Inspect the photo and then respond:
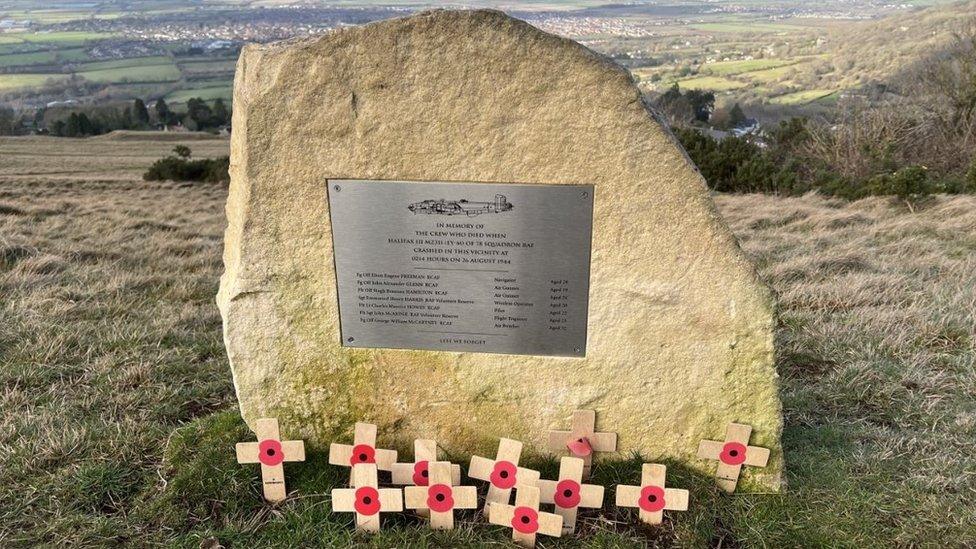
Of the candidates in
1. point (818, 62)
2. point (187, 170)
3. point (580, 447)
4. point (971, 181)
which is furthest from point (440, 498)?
point (818, 62)

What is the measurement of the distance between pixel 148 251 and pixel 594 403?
6.90 metres

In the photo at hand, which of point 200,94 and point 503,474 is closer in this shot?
point 503,474

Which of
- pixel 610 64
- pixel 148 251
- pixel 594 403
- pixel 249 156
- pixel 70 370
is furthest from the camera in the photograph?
pixel 148 251

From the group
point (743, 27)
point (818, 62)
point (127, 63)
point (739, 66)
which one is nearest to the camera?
point (818, 62)

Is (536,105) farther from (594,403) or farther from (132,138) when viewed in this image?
(132,138)

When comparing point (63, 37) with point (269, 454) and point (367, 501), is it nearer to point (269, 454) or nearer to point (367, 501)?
point (269, 454)

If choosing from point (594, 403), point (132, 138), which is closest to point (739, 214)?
point (594, 403)

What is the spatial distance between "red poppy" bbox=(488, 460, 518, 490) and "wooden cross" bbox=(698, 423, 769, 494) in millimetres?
957

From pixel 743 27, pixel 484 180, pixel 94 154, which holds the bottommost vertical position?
pixel 94 154

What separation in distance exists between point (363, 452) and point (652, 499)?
57.0 inches

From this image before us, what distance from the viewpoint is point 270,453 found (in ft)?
10.9

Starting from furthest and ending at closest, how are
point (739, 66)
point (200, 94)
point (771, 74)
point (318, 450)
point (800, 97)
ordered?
point (200, 94), point (739, 66), point (771, 74), point (800, 97), point (318, 450)

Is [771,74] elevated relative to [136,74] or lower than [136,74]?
lower

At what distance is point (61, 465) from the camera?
11.4 feet
